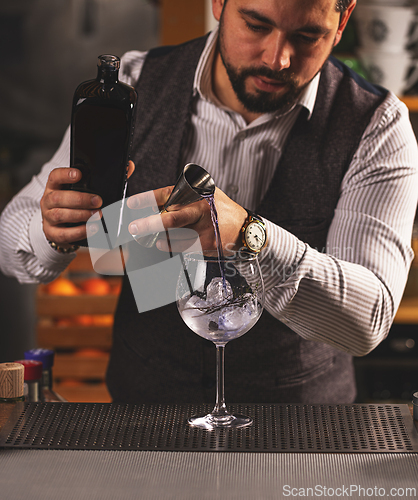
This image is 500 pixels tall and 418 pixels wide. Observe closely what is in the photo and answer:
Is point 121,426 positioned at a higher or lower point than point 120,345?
higher

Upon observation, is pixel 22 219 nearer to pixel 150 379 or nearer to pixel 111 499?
pixel 150 379

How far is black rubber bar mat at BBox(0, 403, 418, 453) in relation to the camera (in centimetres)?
81

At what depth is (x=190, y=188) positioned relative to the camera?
3.03ft

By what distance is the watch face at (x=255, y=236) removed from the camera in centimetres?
107

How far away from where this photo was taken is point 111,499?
669mm

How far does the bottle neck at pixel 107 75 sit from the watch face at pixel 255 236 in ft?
1.14

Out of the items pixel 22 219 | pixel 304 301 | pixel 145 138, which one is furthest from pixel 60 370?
pixel 304 301

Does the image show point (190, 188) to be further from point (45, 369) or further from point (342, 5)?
point (342, 5)

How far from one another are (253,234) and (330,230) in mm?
357

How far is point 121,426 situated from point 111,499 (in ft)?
0.69

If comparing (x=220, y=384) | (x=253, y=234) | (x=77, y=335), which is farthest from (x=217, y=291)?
(x=77, y=335)

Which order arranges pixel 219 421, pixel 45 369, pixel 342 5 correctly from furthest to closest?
pixel 342 5 → pixel 45 369 → pixel 219 421

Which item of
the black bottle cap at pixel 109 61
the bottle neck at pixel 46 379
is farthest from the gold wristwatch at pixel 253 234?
the bottle neck at pixel 46 379

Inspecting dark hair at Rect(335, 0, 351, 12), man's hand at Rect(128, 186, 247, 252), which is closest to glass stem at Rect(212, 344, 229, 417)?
man's hand at Rect(128, 186, 247, 252)
